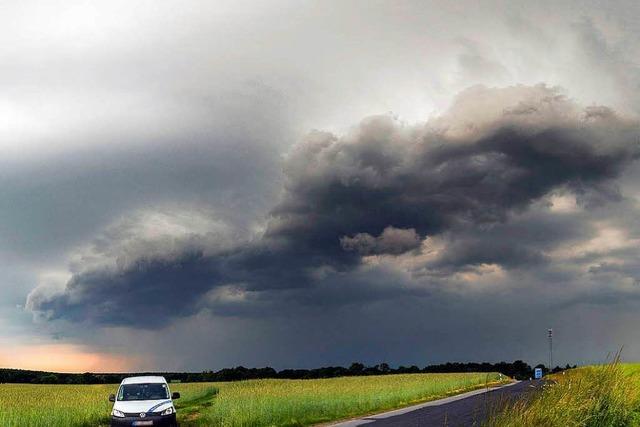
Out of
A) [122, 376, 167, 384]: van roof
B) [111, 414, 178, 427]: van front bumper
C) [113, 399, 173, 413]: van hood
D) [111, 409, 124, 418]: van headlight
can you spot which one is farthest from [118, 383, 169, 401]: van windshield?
[111, 414, 178, 427]: van front bumper

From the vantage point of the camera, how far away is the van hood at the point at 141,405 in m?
25.1

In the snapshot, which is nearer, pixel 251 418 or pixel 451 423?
pixel 451 423

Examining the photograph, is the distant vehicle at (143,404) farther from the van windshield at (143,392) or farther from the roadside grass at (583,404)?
the roadside grass at (583,404)

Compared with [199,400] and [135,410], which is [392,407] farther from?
[199,400]

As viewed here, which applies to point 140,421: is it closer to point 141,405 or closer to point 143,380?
point 141,405

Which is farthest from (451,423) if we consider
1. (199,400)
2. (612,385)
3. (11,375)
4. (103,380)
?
(11,375)

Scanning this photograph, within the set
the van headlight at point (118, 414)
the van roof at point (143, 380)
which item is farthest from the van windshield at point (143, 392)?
the van headlight at point (118, 414)

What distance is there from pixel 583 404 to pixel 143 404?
16071 millimetres

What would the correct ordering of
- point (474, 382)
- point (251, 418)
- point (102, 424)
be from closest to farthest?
point (251, 418), point (102, 424), point (474, 382)

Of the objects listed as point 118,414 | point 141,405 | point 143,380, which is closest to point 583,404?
point 141,405

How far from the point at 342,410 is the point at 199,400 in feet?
85.4

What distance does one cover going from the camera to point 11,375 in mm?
128375

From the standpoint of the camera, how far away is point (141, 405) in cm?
2542

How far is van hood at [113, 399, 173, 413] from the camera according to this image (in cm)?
2514
